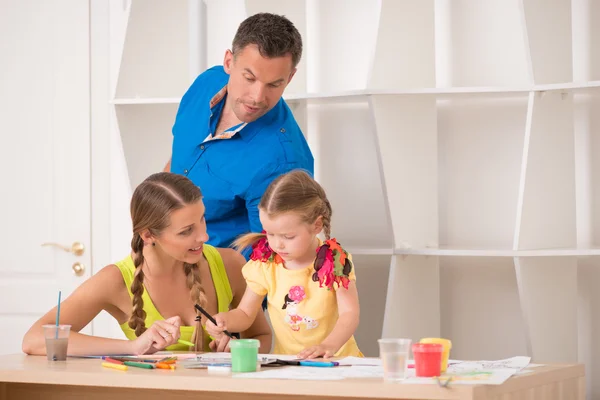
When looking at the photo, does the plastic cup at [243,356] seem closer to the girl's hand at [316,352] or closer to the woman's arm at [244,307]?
the girl's hand at [316,352]

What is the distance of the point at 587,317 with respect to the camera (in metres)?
3.28

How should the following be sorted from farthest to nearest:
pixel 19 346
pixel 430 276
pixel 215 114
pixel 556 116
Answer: pixel 19 346 → pixel 430 276 → pixel 556 116 → pixel 215 114

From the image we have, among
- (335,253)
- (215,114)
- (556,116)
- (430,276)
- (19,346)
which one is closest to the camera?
(335,253)

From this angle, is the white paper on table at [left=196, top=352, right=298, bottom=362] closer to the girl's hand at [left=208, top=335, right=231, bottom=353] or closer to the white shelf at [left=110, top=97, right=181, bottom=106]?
the girl's hand at [left=208, top=335, right=231, bottom=353]

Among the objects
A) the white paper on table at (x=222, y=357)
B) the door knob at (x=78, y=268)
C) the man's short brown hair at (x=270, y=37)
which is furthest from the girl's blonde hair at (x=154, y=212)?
the door knob at (x=78, y=268)

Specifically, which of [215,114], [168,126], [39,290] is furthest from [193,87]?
[39,290]

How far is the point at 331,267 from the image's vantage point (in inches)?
88.5

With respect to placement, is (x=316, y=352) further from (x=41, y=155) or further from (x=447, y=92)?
(x=41, y=155)

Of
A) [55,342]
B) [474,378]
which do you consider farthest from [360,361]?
[55,342]

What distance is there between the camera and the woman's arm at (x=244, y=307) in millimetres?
2313

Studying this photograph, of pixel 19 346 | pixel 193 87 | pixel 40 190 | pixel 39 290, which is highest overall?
pixel 193 87

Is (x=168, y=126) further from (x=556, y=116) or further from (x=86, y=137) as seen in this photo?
(x=556, y=116)

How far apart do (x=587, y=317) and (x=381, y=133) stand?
3.29 feet

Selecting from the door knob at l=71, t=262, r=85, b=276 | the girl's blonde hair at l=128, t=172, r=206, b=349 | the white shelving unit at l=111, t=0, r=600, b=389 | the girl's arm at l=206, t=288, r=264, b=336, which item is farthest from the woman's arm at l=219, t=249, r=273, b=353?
the door knob at l=71, t=262, r=85, b=276
